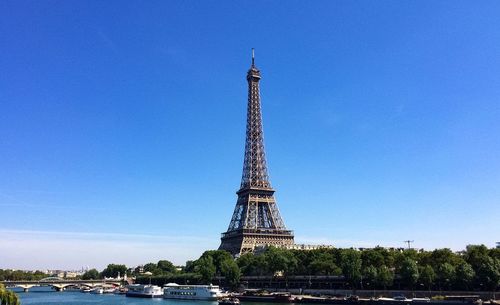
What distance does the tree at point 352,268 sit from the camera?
76.3 metres

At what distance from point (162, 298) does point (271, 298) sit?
3189 cm

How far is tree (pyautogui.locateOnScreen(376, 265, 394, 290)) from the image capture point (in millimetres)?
72250

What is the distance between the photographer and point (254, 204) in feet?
389

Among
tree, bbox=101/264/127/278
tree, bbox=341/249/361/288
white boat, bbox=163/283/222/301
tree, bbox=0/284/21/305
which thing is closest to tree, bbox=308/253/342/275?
tree, bbox=341/249/361/288

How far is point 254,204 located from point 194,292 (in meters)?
35.3

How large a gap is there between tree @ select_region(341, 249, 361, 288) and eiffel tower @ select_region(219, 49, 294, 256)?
36.7m

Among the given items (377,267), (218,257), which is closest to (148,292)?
(218,257)

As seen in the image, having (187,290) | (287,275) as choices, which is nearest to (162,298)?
(187,290)

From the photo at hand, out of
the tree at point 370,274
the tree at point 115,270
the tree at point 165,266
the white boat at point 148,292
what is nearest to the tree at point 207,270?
the white boat at point 148,292

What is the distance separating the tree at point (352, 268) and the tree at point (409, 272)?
6.90m

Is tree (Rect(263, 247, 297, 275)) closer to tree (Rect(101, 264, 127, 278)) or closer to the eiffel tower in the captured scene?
the eiffel tower

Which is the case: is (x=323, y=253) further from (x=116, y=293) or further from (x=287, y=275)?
(x=116, y=293)

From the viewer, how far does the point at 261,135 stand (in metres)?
125

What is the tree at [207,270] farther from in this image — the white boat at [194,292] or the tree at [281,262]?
the tree at [281,262]
